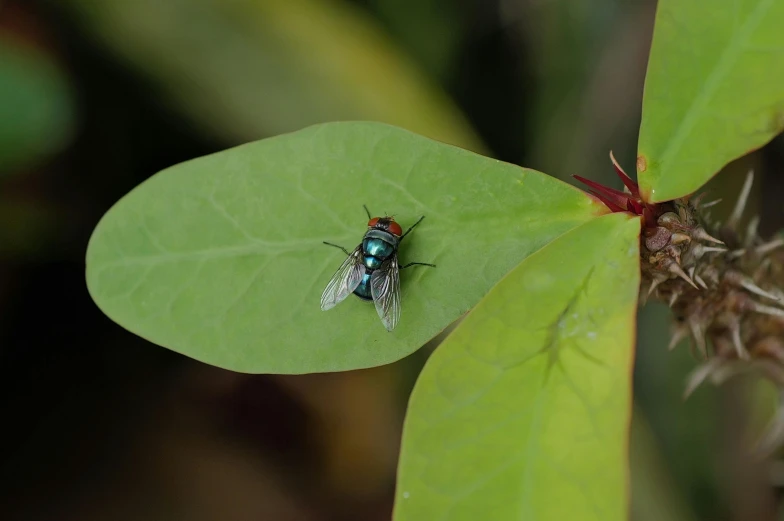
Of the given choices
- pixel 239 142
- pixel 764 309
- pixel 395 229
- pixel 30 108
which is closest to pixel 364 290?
pixel 395 229

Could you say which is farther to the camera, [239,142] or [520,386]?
[239,142]

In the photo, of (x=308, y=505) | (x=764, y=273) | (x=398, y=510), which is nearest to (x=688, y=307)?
(x=764, y=273)

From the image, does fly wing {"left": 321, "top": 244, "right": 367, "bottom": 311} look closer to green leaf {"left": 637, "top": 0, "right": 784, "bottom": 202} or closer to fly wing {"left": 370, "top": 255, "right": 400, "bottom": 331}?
fly wing {"left": 370, "top": 255, "right": 400, "bottom": 331}

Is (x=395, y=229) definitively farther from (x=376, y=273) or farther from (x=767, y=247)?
(x=767, y=247)

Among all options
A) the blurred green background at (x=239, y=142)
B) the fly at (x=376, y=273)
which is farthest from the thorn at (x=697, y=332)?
the blurred green background at (x=239, y=142)

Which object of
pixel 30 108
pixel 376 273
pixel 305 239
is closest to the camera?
pixel 305 239

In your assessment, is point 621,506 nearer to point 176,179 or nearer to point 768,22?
point 768,22

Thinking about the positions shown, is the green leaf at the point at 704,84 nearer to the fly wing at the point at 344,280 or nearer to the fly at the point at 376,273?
the fly at the point at 376,273
